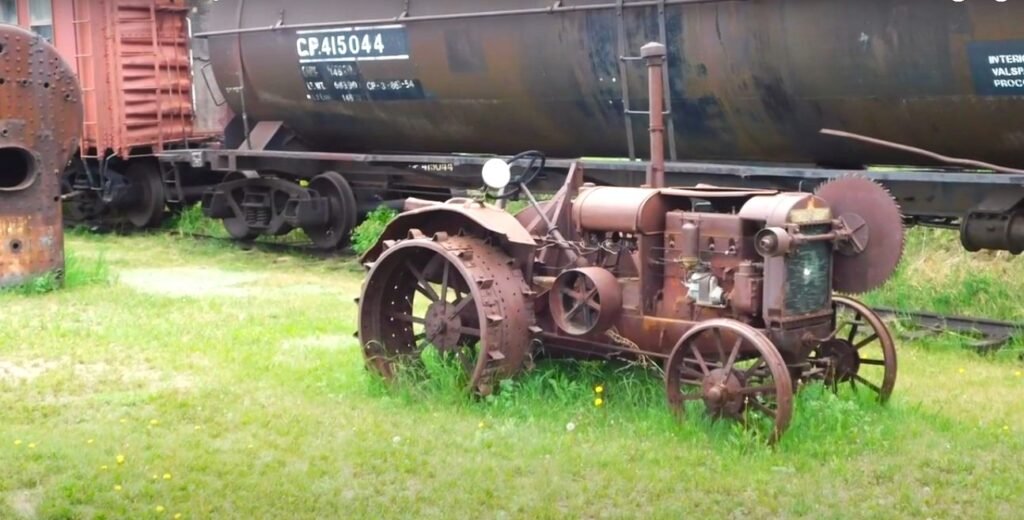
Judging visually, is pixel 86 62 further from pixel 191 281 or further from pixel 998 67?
pixel 998 67

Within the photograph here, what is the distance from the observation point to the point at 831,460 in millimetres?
5426

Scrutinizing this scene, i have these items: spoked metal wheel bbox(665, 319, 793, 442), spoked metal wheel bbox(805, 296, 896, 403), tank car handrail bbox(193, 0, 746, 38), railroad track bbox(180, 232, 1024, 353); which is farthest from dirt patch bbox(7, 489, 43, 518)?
tank car handrail bbox(193, 0, 746, 38)

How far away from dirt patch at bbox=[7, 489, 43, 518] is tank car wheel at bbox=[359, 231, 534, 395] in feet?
6.76

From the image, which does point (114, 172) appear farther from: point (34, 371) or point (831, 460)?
point (831, 460)

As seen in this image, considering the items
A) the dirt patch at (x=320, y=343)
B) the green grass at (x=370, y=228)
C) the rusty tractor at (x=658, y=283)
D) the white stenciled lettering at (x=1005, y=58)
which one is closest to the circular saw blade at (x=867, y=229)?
the rusty tractor at (x=658, y=283)

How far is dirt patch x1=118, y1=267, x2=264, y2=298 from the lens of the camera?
10.8m

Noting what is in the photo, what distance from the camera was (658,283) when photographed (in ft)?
20.6

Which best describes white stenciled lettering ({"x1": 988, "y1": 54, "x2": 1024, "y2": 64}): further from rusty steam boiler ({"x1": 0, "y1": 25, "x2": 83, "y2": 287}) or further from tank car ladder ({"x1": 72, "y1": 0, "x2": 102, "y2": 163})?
tank car ladder ({"x1": 72, "y1": 0, "x2": 102, "y2": 163})

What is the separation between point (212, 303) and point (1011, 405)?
594 cm

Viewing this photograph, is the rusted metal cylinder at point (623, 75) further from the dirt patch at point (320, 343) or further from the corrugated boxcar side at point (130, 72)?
the dirt patch at point (320, 343)

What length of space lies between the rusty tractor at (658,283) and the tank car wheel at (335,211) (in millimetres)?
5838

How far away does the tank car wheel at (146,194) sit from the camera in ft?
50.3

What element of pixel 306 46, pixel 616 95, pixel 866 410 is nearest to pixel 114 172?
pixel 306 46

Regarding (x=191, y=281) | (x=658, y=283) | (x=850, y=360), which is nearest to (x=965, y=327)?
(x=850, y=360)
